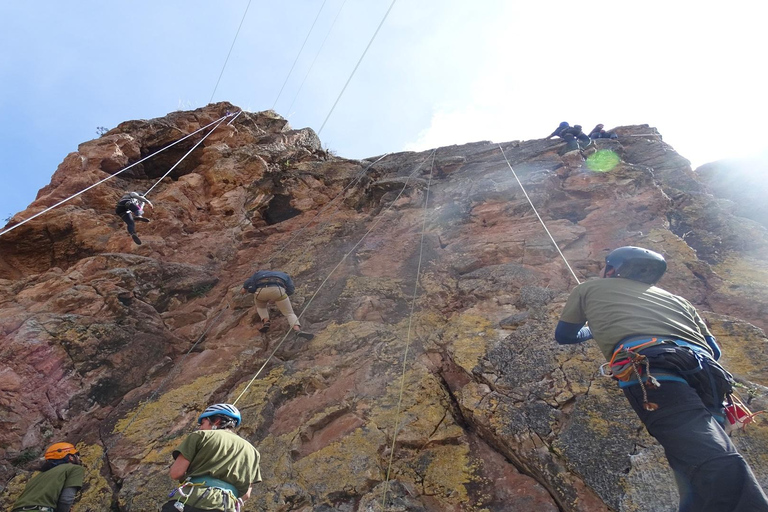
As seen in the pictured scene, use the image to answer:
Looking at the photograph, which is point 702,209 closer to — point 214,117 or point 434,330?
point 434,330

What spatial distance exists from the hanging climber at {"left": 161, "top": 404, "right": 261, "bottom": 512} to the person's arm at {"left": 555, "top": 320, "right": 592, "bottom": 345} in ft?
9.15

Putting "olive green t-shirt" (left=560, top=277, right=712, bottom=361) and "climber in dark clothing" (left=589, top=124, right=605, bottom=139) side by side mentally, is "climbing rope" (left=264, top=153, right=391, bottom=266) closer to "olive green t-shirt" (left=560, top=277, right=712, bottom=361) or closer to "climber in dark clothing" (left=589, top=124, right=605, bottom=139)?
"climber in dark clothing" (left=589, top=124, right=605, bottom=139)

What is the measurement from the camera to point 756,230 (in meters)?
6.58

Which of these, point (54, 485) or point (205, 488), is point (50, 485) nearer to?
point (54, 485)

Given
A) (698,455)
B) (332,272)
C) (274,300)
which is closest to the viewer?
(698,455)

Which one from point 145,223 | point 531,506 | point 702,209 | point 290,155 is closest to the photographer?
point 531,506

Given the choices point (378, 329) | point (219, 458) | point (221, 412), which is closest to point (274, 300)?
point (378, 329)

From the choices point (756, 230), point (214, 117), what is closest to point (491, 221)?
point (756, 230)

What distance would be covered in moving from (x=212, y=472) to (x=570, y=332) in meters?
3.01

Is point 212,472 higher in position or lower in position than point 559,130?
lower

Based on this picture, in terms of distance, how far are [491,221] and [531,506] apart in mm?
A: 5522

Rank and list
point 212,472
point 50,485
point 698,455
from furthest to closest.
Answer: point 50,485 → point 212,472 → point 698,455

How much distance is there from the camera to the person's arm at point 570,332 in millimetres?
3482

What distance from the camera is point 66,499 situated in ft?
14.5
